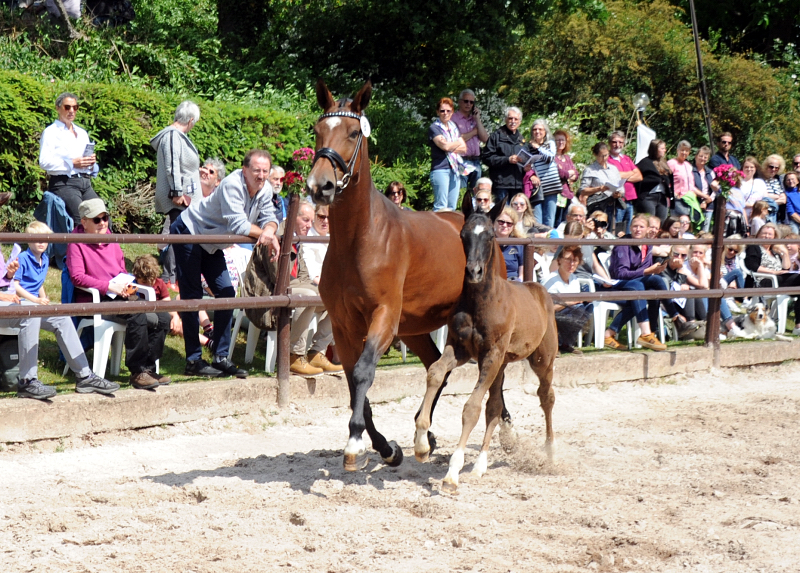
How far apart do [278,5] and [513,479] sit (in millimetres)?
13314

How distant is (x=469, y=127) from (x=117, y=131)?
4.29 meters

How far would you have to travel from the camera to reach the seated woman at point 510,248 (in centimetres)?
951

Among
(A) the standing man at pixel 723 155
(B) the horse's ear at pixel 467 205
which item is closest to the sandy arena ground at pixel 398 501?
(B) the horse's ear at pixel 467 205

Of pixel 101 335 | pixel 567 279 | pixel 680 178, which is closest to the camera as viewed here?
pixel 101 335

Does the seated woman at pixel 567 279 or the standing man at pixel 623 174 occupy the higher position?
the standing man at pixel 623 174

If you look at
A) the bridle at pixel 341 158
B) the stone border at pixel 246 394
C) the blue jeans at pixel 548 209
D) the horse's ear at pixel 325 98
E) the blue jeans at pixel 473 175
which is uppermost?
the blue jeans at pixel 473 175

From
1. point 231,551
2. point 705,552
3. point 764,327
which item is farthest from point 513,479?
point 764,327

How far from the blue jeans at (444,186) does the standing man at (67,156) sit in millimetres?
4096

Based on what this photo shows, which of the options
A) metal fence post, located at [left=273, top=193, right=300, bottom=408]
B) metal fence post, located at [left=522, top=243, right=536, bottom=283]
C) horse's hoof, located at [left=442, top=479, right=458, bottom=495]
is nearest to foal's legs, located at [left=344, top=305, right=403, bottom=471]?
horse's hoof, located at [left=442, top=479, right=458, bottom=495]

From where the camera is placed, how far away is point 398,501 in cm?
538

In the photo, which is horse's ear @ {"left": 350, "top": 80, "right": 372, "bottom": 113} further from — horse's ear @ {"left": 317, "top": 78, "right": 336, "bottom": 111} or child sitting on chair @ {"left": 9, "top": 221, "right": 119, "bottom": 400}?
child sitting on chair @ {"left": 9, "top": 221, "right": 119, "bottom": 400}

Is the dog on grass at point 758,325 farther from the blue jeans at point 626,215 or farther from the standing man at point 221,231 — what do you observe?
the standing man at point 221,231

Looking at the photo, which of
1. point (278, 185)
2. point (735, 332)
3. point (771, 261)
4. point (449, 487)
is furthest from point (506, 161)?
point (449, 487)

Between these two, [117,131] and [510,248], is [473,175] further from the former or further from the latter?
[117,131]
